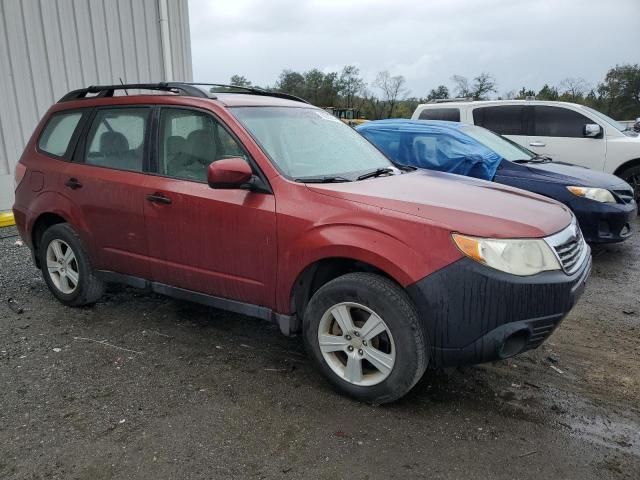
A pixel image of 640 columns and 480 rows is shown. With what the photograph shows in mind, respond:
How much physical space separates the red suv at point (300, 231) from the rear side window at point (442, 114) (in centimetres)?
578

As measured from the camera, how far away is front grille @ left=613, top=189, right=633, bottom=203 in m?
5.86

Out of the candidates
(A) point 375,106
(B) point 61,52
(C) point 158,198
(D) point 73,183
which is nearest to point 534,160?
(C) point 158,198

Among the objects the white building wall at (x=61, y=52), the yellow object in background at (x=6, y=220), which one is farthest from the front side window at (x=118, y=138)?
the white building wall at (x=61, y=52)

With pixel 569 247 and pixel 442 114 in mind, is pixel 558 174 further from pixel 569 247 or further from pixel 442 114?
pixel 442 114

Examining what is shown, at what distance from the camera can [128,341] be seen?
12.6 feet

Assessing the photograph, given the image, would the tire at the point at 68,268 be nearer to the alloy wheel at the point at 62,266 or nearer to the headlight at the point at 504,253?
the alloy wheel at the point at 62,266

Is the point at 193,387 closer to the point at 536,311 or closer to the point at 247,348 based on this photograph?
the point at 247,348

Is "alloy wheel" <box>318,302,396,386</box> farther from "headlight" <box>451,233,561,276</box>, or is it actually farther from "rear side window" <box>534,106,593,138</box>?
"rear side window" <box>534,106,593,138</box>

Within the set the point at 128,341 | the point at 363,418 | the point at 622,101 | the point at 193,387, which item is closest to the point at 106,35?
the point at 128,341

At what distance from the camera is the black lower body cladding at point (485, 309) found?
2.59 meters

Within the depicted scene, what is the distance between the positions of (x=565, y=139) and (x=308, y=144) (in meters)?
6.44

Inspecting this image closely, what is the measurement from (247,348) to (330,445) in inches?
51.1

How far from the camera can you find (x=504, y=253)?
262cm

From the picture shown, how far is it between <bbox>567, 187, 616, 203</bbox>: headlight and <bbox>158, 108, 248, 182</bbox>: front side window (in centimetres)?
418
